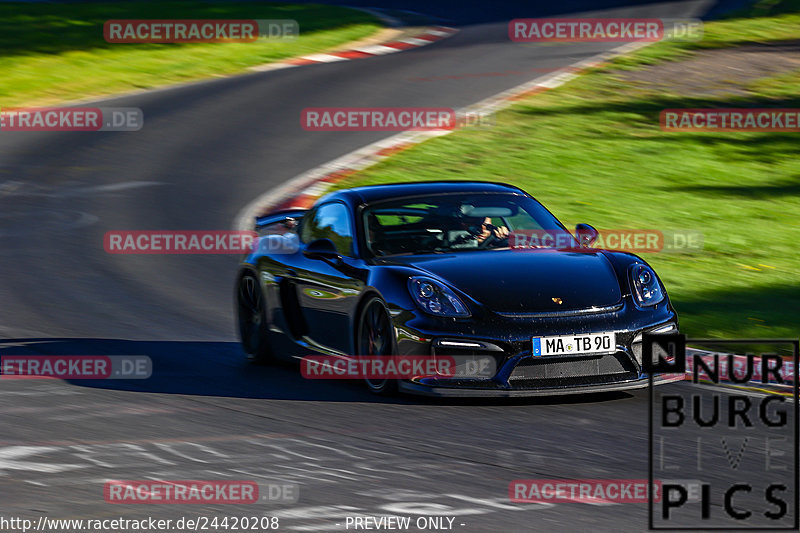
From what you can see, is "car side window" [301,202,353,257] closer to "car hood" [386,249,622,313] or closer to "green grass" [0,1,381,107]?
"car hood" [386,249,622,313]

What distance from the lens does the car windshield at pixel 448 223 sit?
29.6 ft

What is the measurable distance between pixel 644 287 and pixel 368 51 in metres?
26.0

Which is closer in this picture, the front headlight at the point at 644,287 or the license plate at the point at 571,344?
the license plate at the point at 571,344

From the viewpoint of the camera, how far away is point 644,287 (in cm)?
848

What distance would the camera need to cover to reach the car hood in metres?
8.09

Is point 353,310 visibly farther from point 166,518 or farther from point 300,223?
point 166,518

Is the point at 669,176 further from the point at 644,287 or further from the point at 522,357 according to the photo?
the point at 522,357

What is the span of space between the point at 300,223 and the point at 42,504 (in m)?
4.54

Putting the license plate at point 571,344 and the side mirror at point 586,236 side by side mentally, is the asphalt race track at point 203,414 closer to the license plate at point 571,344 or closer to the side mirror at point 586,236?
the license plate at point 571,344

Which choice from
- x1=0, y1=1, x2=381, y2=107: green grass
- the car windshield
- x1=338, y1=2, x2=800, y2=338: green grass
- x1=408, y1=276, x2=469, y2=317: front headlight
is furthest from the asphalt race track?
x1=0, y1=1, x2=381, y2=107: green grass

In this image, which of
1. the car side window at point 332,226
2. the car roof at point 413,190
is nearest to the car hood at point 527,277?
the car side window at point 332,226

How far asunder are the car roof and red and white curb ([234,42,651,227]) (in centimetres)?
648

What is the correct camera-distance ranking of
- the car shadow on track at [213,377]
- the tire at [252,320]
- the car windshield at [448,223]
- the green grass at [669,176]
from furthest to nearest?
1. the green grass at [669,176]
2. the tire at [252,320]
3. the car windshield at [448,223]
4. the car shadow on track at [213,377]

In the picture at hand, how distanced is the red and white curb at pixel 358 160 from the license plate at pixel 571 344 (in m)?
8.45
